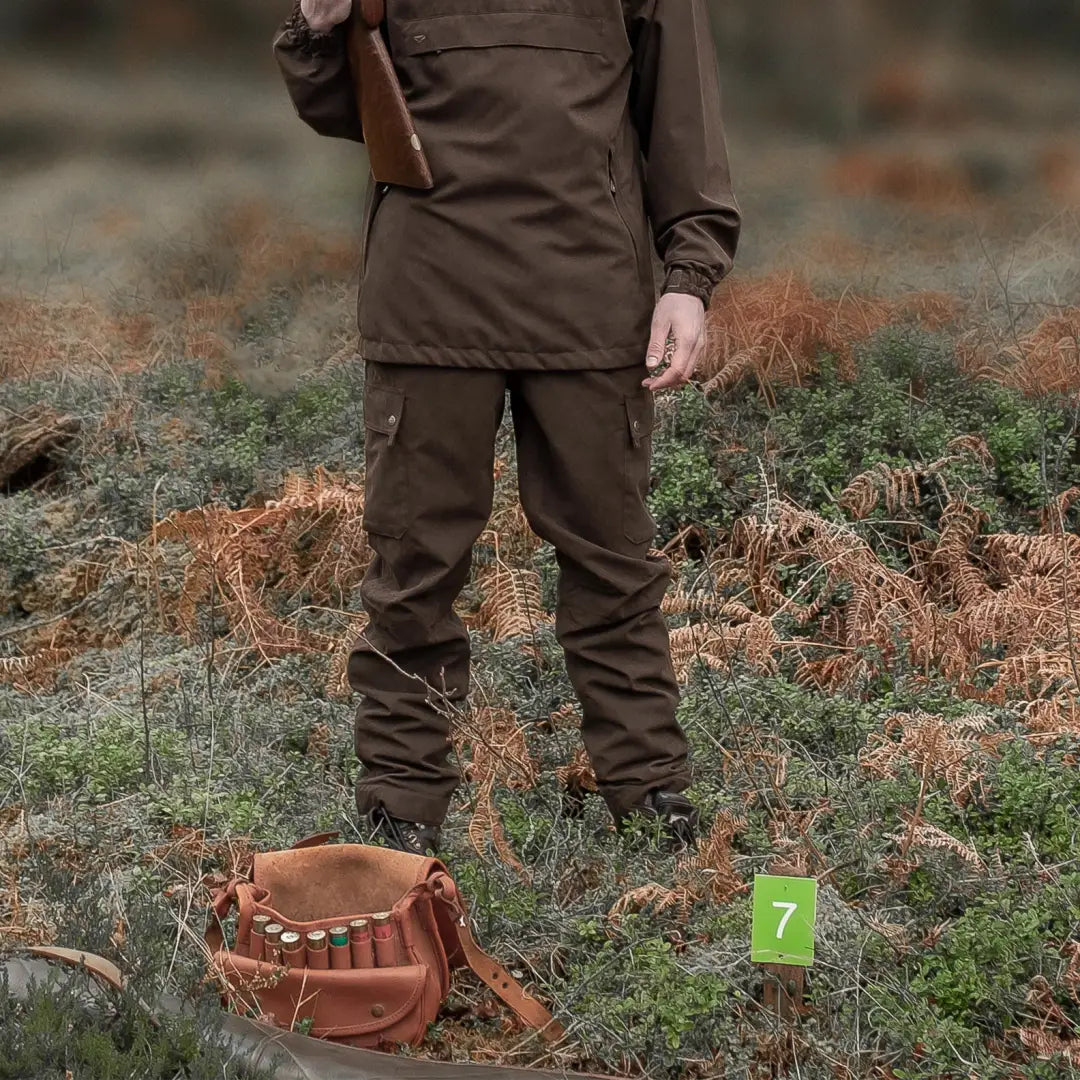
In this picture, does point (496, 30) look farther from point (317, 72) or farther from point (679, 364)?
point (679, 364)

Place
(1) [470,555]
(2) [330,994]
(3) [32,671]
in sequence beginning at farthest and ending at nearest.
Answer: (3) [32,671] → (1) [470,555] → (2) [330,994]

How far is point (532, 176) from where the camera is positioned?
131 inches

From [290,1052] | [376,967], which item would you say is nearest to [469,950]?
[376,967]

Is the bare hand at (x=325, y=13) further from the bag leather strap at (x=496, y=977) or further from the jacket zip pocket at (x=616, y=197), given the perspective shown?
the bag leather strap at (x=496, y=977)

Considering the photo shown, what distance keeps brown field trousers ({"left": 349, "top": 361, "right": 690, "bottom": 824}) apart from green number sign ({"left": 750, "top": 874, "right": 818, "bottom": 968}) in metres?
1.01

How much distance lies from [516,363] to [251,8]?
627 cm

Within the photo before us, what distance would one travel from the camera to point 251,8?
8.81 metres

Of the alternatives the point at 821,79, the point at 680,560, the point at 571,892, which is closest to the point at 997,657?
the point at 680,560

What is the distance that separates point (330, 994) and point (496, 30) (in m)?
2.04

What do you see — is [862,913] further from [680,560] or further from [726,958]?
[680,560]

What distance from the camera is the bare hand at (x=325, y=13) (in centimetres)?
328

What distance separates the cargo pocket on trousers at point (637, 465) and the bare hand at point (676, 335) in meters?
0.09

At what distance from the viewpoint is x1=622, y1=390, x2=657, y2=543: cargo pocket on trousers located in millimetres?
3504

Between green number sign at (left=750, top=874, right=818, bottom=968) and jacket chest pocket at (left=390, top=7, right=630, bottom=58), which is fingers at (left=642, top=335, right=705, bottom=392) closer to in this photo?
jacket chest pocket at (left=390, top=7, right=630, bottom=58)
